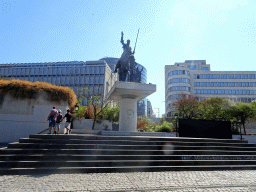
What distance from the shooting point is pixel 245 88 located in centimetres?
5944

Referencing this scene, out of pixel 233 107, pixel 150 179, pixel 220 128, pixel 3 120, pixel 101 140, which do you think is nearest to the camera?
pixel 150 179

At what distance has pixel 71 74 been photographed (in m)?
63.8

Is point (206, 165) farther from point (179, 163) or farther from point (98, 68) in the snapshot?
point (98, 68)

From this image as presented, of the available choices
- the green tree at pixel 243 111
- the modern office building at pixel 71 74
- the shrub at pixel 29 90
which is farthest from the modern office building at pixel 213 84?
the shrub at pixel 29 90

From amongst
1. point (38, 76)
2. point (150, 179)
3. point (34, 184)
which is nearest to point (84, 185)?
point (34, 184)

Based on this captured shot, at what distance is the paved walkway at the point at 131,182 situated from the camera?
4902 mm

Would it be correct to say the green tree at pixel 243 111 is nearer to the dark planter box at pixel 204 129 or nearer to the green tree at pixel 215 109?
the green tree at pixel 215 109

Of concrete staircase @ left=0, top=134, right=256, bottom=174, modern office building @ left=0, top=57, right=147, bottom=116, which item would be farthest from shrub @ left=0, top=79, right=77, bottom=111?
modern office building @ left=0, top=57, right=147, bottom=116

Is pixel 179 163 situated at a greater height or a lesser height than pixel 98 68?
lesser

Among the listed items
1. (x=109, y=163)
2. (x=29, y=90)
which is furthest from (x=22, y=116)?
(x=109, y=163)

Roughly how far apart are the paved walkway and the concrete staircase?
0.58 metres

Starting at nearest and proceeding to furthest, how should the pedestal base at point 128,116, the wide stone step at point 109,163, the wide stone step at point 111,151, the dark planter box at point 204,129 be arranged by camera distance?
1. the wide stone step at point 109,163
2. the wide stone step at point 111,151
3. the dark planter box at point 204,129
4. the pedestal base at point 128,116

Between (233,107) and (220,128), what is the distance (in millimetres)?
9744

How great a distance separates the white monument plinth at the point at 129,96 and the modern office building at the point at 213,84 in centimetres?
4643
